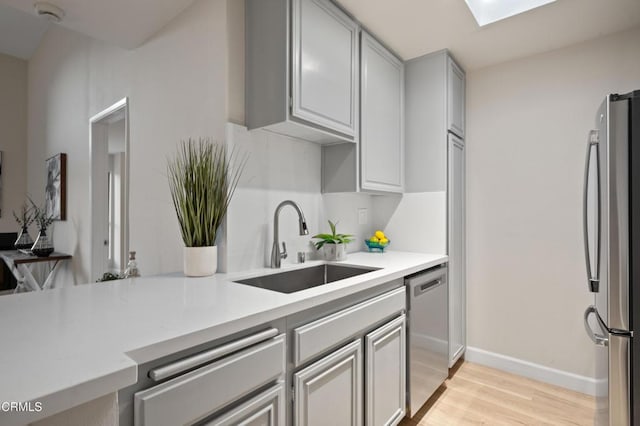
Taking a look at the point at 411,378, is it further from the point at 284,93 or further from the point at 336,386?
the point at 284,93

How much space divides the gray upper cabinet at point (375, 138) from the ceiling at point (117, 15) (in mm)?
1132

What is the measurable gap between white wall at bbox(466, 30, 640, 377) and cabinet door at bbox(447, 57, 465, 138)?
121 millimetres

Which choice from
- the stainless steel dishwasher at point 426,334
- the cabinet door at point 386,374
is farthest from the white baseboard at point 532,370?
the cabinet door at point 386,374

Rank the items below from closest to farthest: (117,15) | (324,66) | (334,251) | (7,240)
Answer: (324,66) < (117,15) < (334,251) < (7,240)

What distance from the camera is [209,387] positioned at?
32.2 inches

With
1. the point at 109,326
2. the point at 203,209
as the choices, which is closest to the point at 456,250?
the point at 203,209

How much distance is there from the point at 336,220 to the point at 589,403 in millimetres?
1990

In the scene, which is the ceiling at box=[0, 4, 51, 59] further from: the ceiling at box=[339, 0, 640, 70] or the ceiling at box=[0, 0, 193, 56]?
the ceiling at box=[339, 0, 640, 70]

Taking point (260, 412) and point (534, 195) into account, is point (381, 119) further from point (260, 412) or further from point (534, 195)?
point (260, 412)

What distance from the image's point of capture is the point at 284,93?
1476 mm

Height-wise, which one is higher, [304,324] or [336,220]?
[336,220]

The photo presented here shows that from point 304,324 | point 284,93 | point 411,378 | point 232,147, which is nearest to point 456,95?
point 284,93

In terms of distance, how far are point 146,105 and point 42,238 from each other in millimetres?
2263

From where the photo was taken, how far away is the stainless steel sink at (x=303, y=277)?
5.36 feet
